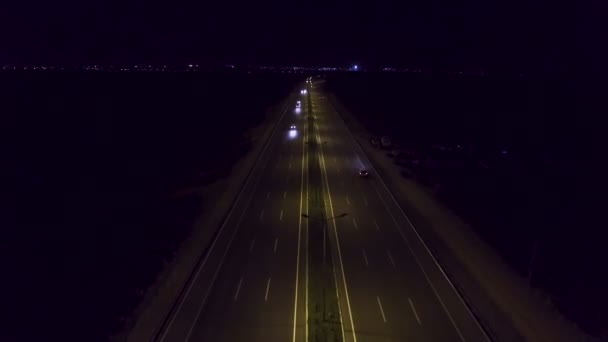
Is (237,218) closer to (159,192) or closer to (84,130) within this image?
(159,192)

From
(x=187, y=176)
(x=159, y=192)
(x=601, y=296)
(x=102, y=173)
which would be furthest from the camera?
(x=102, y=173)

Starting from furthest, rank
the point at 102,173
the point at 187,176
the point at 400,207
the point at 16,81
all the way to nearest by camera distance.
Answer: the point at 16,81 < the point at 102,173 < the point at 187,176 < the point at 400,207

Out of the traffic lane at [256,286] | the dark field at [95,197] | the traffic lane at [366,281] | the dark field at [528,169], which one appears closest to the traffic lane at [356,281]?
the traffic lane at [366,281]

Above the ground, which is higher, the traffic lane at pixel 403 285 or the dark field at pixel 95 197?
the traffic lane at pixel 403 285

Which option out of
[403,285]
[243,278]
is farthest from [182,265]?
[403,285]

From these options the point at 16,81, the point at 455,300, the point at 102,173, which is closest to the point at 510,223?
the point at 455,300

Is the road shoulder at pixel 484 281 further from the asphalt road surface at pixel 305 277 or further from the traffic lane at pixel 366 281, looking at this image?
the traffic lane at pixel 366 281

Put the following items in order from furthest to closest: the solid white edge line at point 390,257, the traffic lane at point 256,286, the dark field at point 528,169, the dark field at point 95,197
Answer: the dark field at point 528,169, the solid white edge line at point 390,257, the dark field at point 95,197, the traffic lane at point 256,286
